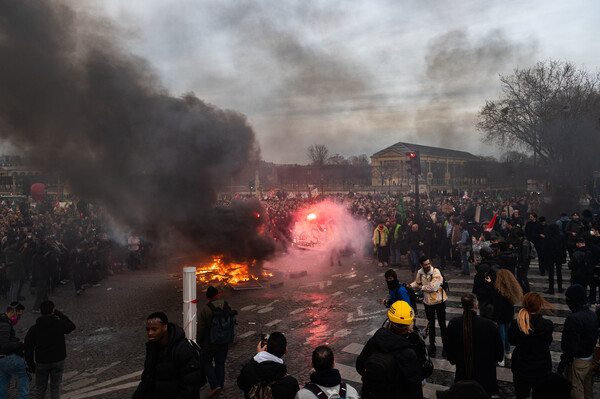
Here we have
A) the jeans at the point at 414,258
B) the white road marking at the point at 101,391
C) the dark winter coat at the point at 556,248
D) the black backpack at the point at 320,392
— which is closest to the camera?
the black backpack at the point at 320,392

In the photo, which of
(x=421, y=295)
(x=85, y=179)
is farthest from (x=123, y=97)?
(x=421, y=295)

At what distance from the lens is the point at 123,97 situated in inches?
585

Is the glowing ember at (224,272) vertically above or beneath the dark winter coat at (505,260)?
beneath

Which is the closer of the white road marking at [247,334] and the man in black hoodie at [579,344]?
the man in black hoodie at [579,344]

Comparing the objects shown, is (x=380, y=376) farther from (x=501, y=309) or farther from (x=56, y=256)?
(x=56, y=256)

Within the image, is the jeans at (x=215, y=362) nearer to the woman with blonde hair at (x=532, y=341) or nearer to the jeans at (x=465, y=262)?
the woman with blonde hair at (x=532, y=341)

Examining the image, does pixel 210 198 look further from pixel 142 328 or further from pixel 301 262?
pixel 142 328

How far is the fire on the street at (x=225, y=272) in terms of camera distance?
13078 millimetres

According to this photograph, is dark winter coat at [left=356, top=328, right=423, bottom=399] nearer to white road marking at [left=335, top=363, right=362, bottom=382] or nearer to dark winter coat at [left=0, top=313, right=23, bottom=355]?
white road marking at [left=335, top=363, right=362, bottom=382]

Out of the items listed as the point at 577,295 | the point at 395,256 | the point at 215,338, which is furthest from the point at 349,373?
the point at 395,256

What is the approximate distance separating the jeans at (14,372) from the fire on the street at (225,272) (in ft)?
24.9

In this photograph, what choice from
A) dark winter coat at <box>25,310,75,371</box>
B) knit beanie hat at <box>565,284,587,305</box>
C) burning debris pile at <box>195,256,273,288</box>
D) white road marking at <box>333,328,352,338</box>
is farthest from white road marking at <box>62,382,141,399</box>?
knit beanie hat at <box>565,284,587,305</box>

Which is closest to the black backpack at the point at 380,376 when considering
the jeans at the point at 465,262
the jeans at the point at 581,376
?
the jeans at the point at 581,376

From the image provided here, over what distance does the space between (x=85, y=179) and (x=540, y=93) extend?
37.2 metres
